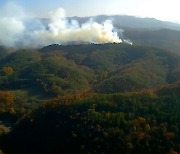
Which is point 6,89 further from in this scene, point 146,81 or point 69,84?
point 146,81

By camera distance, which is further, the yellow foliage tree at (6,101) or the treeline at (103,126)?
the yellow foliage tree at (6,101)

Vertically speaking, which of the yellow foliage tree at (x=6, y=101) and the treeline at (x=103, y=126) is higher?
the treeline at (x=103, y=126)

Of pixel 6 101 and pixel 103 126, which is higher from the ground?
pixel 103 126

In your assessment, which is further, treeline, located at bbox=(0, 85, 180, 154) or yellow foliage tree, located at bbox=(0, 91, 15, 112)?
yellow foliage tree, located at bbox=(0, 91, 15, 112)

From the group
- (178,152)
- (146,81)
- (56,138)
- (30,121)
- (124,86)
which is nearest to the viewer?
(178,152)

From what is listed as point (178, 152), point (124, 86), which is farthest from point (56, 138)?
point (124, 86)

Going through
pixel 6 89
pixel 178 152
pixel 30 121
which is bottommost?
pixel 6 89

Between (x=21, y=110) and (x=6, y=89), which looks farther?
(x=6, y=89)

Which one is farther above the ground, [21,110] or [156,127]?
[156,127]

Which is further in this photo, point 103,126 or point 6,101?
point 6,101

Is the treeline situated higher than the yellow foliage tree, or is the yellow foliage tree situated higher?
the treeline

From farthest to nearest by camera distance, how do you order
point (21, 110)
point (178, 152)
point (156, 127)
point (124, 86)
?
1. point (124, 86)
2. point (21, 110)
3. point (156, 127)
4. point (178, 152)
